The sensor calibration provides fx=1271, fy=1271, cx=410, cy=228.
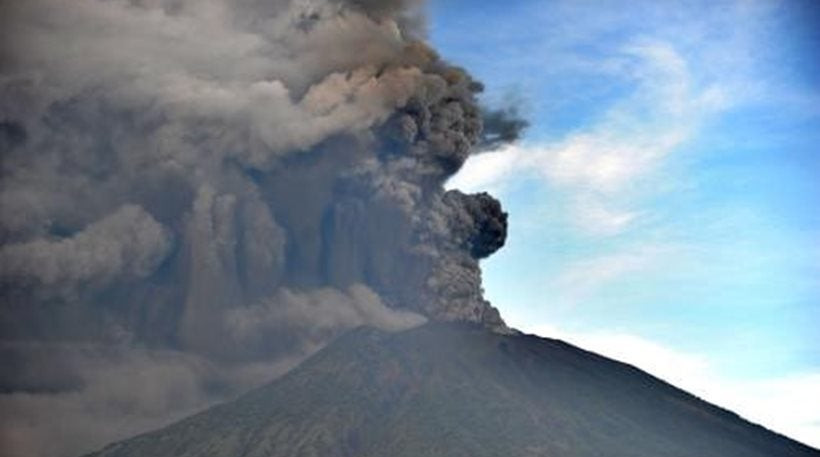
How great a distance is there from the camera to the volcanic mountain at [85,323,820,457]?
102000 mm

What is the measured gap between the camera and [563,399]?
111 meters

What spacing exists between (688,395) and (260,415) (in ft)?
137

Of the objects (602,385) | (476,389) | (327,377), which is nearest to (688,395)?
(602,385)

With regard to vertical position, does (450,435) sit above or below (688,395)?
below

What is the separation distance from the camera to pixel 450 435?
4067 inches

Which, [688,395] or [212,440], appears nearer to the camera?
[212,440]

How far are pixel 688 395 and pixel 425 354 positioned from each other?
26950 mm

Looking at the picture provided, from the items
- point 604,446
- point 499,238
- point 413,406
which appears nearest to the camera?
point 604,446

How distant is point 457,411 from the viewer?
354ft

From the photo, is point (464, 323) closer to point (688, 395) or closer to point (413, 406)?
point (413, 406)

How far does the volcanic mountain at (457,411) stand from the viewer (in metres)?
102

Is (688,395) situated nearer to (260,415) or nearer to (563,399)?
(563,399)

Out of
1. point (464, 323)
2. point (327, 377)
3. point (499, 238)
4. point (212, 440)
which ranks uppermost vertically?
point (499, 238)

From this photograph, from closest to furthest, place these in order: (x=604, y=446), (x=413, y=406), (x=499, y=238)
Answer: (x=604, y=446), (x=413, y=406), (x=499, y=238)
